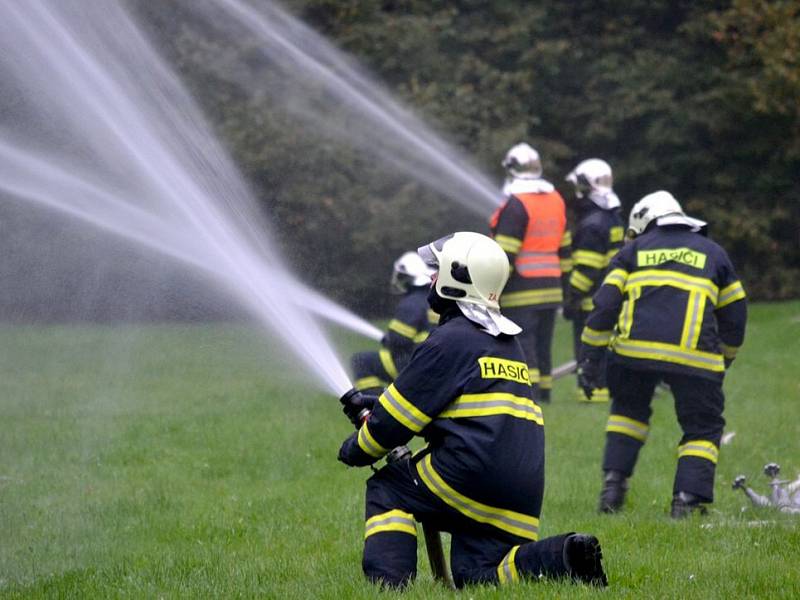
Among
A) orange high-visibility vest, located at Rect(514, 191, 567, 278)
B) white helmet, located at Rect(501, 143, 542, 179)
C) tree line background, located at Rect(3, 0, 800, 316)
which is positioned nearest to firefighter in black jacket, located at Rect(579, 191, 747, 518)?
orange high-visibility vest, located at Rect(514, 191, 567, 278)

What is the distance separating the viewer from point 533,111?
23375 mm

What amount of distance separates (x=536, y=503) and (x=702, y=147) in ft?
60.3

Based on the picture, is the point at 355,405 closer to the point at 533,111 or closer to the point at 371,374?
the point at 371,374

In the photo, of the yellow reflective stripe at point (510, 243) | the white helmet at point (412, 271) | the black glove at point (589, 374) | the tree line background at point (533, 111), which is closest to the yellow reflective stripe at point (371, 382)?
the white helmet at point (412, 271)

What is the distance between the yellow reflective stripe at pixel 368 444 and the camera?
5.52m

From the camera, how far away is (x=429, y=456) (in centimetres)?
562

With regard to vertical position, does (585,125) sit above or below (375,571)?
above

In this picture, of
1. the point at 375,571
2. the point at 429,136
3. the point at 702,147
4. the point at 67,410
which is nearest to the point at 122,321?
the point at 429,136

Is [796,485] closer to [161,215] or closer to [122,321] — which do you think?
[161,215]

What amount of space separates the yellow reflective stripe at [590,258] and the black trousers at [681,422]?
12.9ft

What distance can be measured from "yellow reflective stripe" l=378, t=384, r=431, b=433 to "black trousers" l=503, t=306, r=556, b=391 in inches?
235

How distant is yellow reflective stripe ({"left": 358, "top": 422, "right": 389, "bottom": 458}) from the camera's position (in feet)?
18.1

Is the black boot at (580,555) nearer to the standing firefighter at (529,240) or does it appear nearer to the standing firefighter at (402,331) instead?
the standing firefighter at (402,331)

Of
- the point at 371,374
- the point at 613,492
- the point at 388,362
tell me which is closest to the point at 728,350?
the point at 613,492
